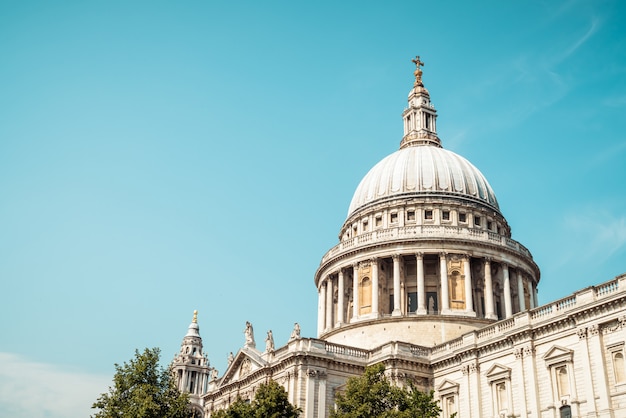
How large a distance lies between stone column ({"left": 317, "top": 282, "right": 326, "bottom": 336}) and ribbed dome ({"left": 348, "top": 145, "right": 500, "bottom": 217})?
921 cm

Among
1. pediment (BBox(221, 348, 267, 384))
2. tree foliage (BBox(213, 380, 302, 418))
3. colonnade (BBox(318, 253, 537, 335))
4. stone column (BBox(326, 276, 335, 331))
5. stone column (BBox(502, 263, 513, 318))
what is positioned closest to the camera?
tree foliage (BBox(213, 380, 302, 418))

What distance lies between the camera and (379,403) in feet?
123

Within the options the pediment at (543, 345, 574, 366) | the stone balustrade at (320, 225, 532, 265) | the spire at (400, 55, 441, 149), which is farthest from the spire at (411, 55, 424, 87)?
the pediment at (543, 345, 574, 366)

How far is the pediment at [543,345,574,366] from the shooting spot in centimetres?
4153

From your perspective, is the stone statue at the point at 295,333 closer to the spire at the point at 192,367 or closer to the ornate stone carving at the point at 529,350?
the ornate stone carving at the point at 529,350

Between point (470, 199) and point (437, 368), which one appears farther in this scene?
point (470, 199)

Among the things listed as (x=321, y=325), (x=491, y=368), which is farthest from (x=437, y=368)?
(x=321, y=325)

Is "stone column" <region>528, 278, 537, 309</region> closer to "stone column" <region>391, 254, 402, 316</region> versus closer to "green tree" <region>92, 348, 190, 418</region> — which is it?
"stone column" <region>391, 254, 402, 316</region>

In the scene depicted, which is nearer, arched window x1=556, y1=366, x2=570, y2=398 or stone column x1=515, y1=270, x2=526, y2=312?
arched window x1=556, y1=366, x2=570, y2=398

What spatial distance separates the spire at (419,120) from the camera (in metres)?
78.6

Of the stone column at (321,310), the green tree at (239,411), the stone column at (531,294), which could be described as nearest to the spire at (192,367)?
the stone column at (321,310)

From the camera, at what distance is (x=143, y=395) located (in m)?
46.0

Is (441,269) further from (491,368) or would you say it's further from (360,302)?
(491,368)

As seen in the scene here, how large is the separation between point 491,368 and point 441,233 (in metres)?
18.3
